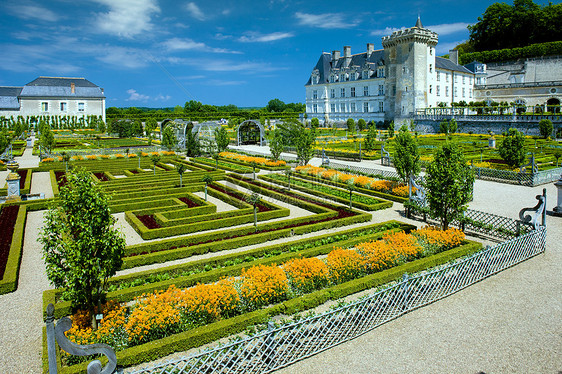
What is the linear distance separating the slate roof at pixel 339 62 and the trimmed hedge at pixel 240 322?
55464 millimetres

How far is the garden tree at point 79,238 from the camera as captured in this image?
22.8 feet

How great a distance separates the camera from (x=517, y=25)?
6662cm

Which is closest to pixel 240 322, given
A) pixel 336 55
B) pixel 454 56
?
pixel 336 55

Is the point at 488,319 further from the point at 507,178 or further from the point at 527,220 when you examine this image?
the point at 507,178

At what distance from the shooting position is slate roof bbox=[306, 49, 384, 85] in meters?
61.3

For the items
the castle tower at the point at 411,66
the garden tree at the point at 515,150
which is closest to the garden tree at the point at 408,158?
the garden tree at the point at 515,150

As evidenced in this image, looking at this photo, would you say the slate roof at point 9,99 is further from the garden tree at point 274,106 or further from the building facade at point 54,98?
the garden tree at point 274,106

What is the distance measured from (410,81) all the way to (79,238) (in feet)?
177

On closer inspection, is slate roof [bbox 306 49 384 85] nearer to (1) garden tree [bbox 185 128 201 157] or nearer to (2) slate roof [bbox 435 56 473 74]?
(2) slate roof [bbox 435 56 473 74]

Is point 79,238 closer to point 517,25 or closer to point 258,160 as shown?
point 258,160

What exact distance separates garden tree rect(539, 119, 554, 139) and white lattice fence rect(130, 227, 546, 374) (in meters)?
34.3

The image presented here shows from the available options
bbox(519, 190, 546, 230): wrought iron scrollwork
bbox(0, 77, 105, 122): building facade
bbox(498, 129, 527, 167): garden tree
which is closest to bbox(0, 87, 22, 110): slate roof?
bbox(0, 77, 105, 122): building facade

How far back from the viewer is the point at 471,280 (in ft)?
32.1

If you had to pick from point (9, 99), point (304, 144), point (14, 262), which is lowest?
point (14, 262)
